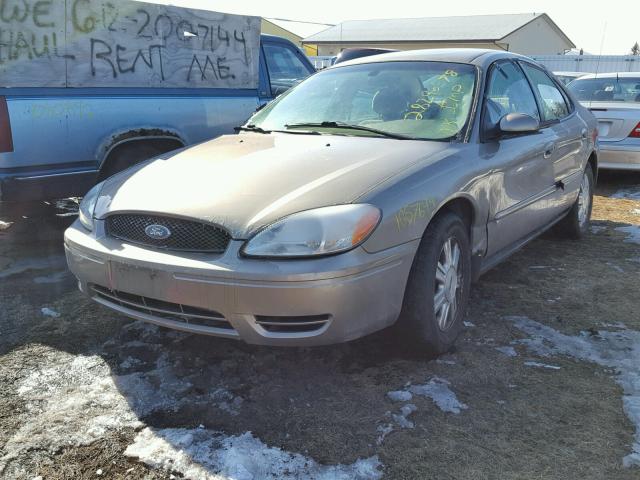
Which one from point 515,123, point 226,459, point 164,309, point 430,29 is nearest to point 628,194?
point 515,123

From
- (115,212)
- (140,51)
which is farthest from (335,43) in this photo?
(115,212)

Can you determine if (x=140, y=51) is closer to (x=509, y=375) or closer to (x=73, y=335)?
(x=73, y=335)

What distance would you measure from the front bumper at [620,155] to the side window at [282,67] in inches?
159

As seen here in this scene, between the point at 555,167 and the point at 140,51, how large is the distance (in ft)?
Result: 12.0

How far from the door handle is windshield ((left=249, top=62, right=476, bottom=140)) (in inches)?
36.5

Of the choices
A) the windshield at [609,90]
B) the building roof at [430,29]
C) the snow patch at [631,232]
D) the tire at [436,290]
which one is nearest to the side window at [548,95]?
the snow patch at [631,232]

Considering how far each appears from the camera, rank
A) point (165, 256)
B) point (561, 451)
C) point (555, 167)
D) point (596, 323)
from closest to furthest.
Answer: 1. point (561, 451)
2. point (165, 256)
3. point (596, 323)
4. point (555, 167)

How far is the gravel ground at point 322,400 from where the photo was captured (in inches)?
93.7

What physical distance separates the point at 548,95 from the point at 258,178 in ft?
9.76

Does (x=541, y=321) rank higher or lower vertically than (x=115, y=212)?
lower

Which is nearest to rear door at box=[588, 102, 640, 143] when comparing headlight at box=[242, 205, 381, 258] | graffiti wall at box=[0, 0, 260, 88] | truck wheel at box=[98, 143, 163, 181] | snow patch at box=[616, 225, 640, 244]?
snow patch at box=[616, 225, 640, 244]

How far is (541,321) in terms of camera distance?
149 inches

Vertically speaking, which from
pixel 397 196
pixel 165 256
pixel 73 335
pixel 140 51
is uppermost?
pixel 140 51

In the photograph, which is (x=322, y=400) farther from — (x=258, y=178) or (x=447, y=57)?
(x=447, y=57)
